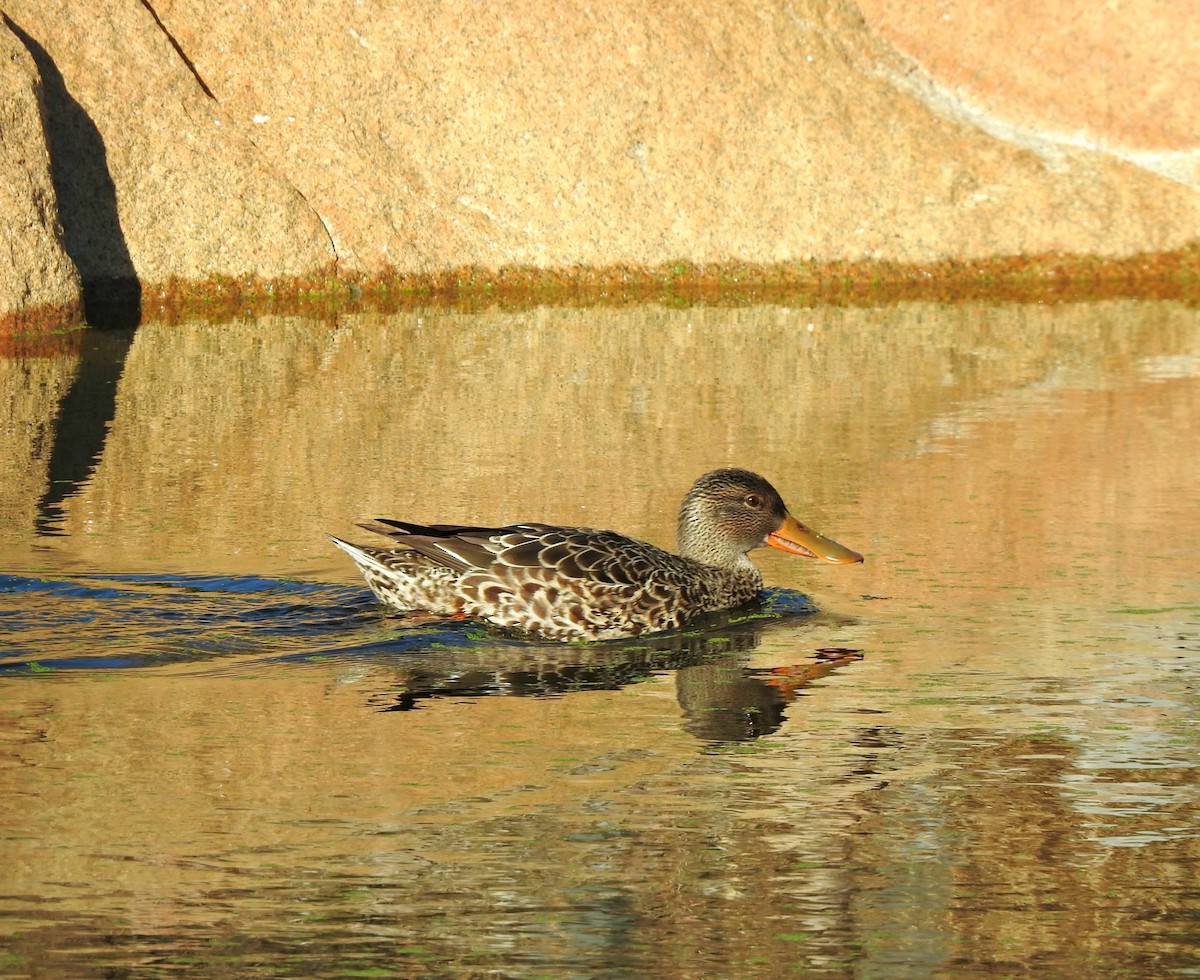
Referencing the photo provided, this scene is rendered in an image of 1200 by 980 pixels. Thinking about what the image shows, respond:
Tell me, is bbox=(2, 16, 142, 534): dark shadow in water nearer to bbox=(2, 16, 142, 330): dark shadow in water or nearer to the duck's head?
bbox=(2, 16, 142, 330): dark shadow in water

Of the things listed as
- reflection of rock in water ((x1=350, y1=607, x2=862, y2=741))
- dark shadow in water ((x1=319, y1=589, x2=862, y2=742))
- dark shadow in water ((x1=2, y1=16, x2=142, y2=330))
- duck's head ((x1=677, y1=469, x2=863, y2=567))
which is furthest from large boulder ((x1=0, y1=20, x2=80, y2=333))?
reflection of rock in water ((x1=350, y1=607, x2=862, y2=741))

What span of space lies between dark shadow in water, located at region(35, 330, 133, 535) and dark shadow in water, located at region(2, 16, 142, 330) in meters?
6.95

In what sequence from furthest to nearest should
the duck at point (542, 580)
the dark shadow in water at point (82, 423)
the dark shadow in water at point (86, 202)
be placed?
1. the dark shadow in water at point (86, 202)
2. the dark shadow in water at point (82, 423)
3. the duck at point (542, 580)

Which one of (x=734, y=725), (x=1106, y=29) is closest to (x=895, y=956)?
(x=734, y=725)

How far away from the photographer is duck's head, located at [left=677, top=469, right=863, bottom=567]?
15.3 meters

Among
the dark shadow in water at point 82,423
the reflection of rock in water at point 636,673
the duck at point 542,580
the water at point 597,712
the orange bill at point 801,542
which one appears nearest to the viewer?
the water at point 597,712

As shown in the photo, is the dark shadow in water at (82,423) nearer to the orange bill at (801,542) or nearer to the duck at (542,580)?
the duck at (542,580)

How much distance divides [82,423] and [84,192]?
18.3 meters

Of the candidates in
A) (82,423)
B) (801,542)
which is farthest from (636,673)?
(82,423)

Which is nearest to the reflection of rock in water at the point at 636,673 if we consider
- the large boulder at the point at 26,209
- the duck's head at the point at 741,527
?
the duck's head at the point at 741,527

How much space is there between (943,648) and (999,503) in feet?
18.5

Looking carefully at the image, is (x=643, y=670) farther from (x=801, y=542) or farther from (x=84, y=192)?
(x=84, y=192)

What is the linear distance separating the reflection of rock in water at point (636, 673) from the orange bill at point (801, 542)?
116 centimetres

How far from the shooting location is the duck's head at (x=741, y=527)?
50.3 feet
